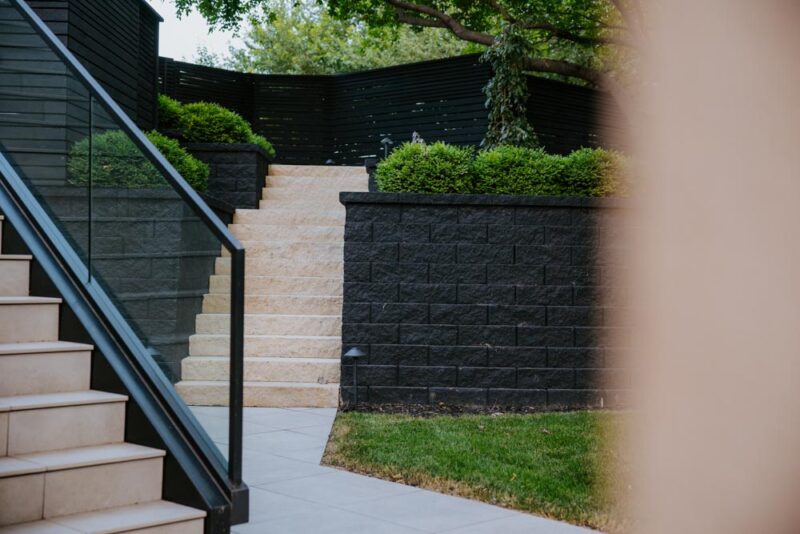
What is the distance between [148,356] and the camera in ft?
13.5

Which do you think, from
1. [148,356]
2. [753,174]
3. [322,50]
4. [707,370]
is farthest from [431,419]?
[322,50]

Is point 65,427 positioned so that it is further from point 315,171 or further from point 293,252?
point 315,171

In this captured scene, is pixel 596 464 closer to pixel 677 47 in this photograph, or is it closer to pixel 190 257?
→ pixel 190 257

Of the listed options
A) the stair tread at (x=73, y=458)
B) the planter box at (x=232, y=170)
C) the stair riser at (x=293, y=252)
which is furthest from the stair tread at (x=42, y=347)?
the planter box at (x=232, y=170)

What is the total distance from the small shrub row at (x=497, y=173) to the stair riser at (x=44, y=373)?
4.07 metres

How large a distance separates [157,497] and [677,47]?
9.19ft

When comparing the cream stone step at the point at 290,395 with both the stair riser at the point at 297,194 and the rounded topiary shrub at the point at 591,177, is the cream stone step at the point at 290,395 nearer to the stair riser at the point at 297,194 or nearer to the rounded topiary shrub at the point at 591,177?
the rounded topiary shrub at the point at 591,177

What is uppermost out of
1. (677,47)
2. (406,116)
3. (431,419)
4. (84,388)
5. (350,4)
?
(350,4)

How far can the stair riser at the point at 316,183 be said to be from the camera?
441 inches

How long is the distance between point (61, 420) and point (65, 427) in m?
0.04

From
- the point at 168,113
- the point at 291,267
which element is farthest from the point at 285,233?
the point at 168,113

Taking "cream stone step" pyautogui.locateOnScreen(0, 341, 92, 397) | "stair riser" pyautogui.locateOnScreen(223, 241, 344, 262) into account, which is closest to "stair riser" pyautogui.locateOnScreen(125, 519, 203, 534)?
"cream stone step" pyautogui.locateOnScreen(0, 341, 92, 397)

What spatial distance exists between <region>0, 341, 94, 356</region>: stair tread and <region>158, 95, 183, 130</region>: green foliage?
24.4 feet

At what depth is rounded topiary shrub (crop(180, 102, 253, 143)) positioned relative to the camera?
10711 millimetres
